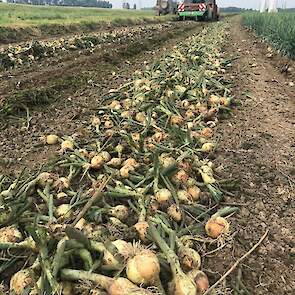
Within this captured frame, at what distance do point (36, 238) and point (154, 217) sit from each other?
0.76 metres

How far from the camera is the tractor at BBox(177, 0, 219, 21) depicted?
2775cm

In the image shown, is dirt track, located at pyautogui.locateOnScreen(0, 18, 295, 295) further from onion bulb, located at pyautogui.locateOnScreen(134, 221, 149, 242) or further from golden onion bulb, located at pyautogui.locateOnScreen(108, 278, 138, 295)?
golden onion bulb, located at pyautogui.locateOnScreen(108, 278, 138, 295)

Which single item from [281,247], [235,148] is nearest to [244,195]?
[281,247]

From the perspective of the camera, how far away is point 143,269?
72.1 inches

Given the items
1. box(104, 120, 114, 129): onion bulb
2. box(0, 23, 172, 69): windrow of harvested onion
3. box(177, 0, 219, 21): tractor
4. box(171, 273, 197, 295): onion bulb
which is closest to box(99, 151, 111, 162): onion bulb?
box(104, 120, 114, 129): onion bulb

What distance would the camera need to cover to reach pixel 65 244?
1964 mm

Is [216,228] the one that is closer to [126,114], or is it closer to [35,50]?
[126,114]

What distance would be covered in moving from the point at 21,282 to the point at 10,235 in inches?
13.1

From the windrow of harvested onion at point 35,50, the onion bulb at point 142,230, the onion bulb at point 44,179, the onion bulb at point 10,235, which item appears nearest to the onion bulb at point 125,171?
the onion bulb at point 44,179

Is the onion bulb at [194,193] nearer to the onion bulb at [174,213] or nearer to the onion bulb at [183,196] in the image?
the onion bulb at [183,196]

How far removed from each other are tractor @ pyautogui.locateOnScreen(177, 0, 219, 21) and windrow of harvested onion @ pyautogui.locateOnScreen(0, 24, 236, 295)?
24973mm

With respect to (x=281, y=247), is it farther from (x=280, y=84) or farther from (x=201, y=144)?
(x=280, y=84)

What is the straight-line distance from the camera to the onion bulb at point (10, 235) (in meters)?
2.18

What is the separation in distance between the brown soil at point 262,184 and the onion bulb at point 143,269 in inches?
21.6
